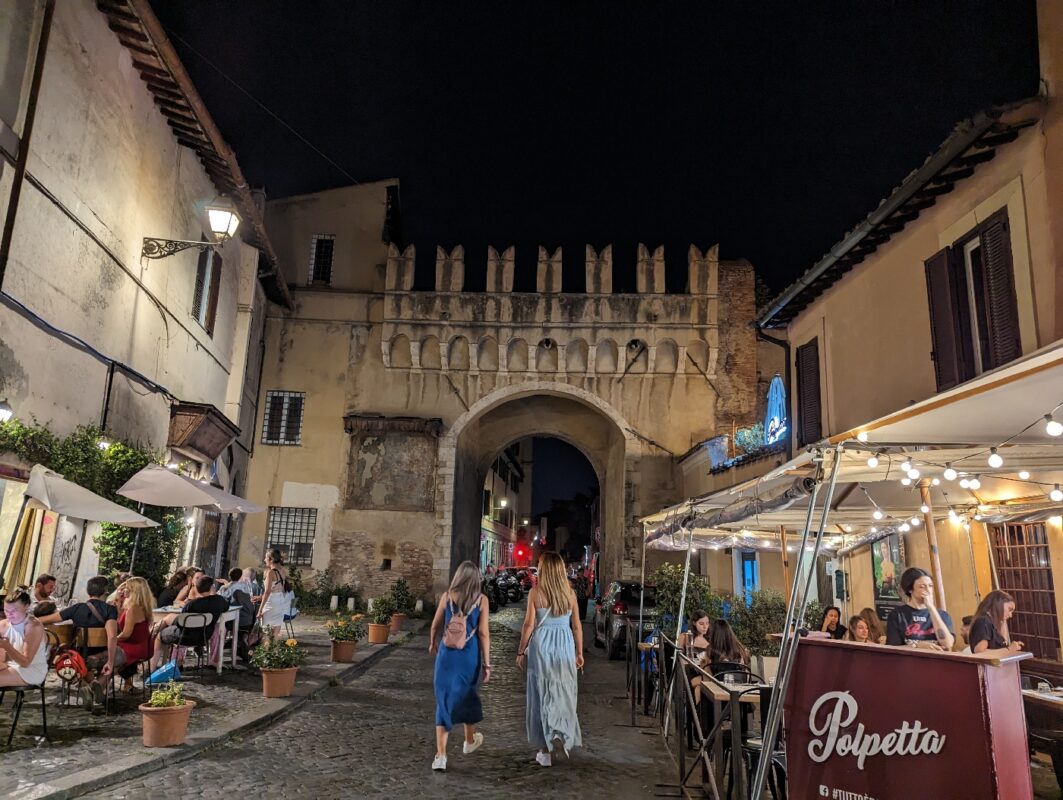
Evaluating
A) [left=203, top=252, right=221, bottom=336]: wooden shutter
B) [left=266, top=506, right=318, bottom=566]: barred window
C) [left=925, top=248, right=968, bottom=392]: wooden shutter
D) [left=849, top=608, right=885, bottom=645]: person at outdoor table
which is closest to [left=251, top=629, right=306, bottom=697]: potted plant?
[left=849, top=608, right=885, bottom=645]: person at outdoor table

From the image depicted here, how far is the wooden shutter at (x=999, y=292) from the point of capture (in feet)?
25.5

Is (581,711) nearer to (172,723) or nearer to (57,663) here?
(172,723)

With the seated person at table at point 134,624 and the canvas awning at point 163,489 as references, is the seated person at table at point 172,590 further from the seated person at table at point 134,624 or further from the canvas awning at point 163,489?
the seated person at table at point 134,624

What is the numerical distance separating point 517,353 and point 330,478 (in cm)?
689

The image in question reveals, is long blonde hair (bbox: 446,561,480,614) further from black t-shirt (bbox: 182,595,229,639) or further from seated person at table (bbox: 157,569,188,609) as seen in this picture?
seated person at table (bbox: 157,569,188,609)

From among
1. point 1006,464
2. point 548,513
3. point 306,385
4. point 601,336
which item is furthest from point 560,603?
point 548,513

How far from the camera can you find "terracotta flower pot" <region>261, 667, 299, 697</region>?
25.9 feet

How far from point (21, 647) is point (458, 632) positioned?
3458 mm

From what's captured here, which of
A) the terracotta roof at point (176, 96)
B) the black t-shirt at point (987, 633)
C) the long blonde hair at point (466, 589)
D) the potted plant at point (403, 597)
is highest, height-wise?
the terracotta roof at point (176, 96)

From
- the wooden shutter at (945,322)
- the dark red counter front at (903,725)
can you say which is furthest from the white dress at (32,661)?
the wooden shutter at (945,322)

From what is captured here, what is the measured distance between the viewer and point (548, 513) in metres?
72.3

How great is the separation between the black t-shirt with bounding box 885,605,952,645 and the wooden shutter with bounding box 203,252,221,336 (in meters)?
14.0

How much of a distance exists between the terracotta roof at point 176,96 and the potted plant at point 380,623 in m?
8.74

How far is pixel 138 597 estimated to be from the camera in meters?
7.48
